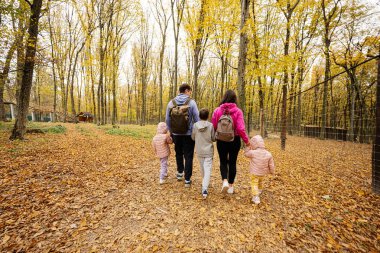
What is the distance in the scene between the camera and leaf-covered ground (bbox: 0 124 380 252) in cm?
241

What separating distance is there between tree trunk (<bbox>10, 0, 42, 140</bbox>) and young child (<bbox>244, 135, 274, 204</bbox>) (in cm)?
898

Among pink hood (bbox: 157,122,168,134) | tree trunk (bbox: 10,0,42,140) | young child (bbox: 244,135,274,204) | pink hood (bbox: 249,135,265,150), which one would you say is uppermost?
tree trunk (bbox: 10,0,42,140)

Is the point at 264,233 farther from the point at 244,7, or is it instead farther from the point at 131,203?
the point at 244,7

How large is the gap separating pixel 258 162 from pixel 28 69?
9554 mm

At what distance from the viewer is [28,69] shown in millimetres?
7125

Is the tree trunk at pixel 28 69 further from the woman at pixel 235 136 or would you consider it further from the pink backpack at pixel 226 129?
the pink backpack at pixel 226 129

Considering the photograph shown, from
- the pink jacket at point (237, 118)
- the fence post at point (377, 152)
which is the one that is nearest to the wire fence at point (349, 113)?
the fence post at point (377, 152)

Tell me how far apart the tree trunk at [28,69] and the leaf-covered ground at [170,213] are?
2.96 m

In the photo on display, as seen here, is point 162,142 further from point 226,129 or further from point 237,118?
point 237,118

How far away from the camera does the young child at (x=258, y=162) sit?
3271mm

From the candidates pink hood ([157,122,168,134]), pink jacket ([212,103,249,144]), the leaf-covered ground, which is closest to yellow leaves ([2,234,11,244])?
the leaf-covered ground

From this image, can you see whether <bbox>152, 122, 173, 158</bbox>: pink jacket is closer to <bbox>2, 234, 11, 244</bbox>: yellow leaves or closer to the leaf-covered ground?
the leaf-covered ground

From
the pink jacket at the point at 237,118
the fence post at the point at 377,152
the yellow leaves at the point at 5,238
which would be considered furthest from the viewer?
the fence post at the point at 377,152

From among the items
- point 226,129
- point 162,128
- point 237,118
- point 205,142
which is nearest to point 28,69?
point 162,128
